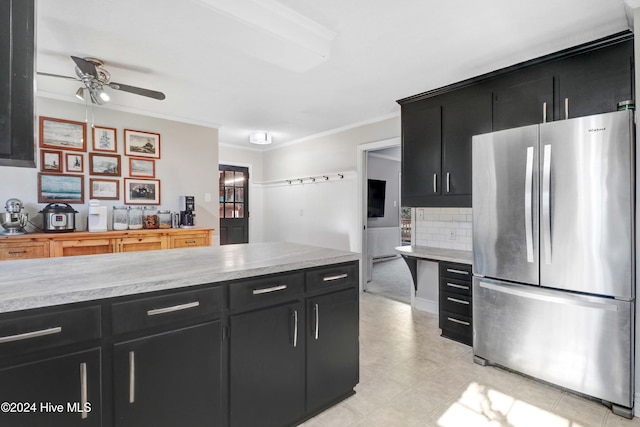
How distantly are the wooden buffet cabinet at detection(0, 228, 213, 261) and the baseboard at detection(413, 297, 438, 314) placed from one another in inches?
118

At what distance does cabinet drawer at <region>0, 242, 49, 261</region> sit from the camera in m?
3.04

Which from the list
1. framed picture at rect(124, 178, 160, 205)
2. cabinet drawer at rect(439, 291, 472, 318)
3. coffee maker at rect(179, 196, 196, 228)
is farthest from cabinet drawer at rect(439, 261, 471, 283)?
framed picture at rect(124, 178, 160, 205)

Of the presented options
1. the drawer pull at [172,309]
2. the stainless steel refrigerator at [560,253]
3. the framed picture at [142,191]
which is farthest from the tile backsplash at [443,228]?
the framed picture at [142,191]

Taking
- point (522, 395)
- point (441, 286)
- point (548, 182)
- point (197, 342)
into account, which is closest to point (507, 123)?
point (548, 182)

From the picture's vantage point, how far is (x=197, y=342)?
54.7 inches

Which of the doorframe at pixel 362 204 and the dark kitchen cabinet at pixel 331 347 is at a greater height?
the doorframe at pixel 362 204

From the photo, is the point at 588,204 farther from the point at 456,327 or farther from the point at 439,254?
the point at 456,327

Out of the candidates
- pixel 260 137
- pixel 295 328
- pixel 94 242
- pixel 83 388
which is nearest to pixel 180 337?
pixel 83 388

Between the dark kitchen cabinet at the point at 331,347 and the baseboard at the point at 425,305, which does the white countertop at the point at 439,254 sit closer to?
the baseboard at the point at 425,305

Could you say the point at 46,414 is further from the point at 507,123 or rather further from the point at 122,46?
the point at 507,123

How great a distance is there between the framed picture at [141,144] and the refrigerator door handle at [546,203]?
4.54 meters

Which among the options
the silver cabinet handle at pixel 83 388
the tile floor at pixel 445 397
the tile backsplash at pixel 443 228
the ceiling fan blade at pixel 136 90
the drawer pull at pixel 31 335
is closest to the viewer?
the drawer pull at pixel 31 335

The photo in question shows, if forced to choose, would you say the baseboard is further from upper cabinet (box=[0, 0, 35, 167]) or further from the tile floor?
upper cabinet (box=[0, 0, 35, 167])

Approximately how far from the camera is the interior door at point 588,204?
185cm
